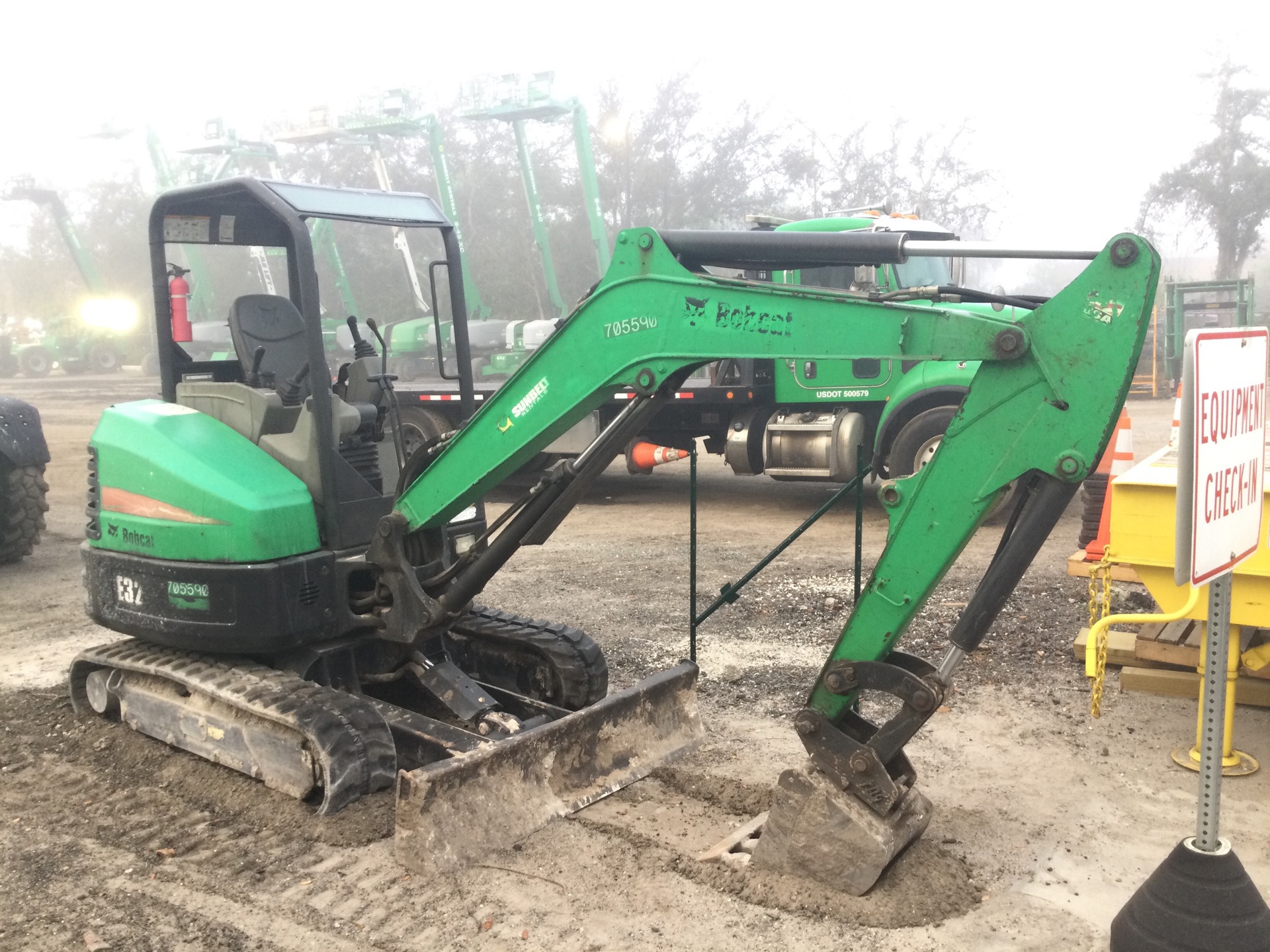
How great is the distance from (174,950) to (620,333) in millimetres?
2373

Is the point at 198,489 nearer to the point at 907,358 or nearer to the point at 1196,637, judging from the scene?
the point at 907,358

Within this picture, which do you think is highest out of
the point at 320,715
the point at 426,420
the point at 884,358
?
the point at 884,358

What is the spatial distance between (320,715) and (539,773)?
84cm

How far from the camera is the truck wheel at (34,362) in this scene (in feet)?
120

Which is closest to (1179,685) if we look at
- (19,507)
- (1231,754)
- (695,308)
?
(1231,754)

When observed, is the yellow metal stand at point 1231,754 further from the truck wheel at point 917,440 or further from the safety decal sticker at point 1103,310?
the truck wheel at point 917,440

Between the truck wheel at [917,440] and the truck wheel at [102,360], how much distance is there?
111ft

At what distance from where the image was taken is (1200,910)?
300 cm

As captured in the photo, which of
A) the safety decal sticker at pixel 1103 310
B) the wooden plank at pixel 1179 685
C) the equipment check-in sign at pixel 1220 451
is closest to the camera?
the equipment check-in sign at pixel 1220 451

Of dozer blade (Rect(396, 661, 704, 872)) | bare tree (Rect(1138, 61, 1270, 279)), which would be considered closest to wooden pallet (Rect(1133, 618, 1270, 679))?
dozer blade (Rect(396, 661, 704, 872))

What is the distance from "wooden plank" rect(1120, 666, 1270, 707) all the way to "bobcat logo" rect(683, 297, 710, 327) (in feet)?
10.5

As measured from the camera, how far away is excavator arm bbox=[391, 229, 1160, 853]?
3.26m

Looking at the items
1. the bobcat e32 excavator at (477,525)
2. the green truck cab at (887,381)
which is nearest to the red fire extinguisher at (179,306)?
the bobcat e32 excavator at (477,525)

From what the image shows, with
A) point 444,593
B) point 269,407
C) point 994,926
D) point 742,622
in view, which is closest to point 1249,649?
point 994,926
